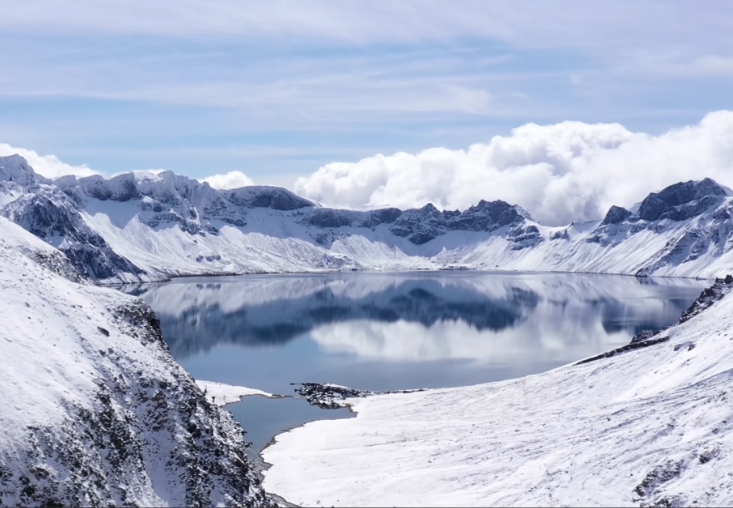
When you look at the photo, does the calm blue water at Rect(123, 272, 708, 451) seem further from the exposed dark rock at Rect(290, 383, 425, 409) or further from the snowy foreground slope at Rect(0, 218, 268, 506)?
the snowy foreground slope at Rect(0, 218, 268, 506)

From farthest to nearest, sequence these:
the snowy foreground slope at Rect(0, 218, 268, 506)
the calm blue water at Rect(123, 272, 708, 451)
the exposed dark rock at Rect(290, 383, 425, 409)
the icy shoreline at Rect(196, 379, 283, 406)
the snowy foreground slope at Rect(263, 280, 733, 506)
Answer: the calm blue water at Rect(123, 272, 708, 451) < the exposed dark rock at Rect(290, 383, 425, 409) < the icy shoreline at Rect(196, 379, 283, 406) < the snowy foreground slope at Rect(263, 280, 733, 506) < the snowy foreground slope at Rect(0, 218, 268, 506)

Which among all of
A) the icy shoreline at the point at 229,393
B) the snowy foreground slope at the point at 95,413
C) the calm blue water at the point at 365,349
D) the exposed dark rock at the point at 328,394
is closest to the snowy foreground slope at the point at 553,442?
the exposed dark rock at the point at 328,394

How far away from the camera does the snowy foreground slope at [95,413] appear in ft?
124

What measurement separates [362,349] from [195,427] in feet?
318

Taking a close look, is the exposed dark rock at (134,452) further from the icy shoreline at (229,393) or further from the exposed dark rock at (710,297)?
the exposed dark rock at (710,297)

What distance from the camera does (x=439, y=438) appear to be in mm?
63781

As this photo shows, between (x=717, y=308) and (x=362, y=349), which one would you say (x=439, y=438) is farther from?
(x=362, y=349)

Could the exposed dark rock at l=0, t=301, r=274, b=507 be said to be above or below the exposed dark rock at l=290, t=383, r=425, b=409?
above

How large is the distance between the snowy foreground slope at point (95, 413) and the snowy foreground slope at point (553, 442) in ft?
32.3

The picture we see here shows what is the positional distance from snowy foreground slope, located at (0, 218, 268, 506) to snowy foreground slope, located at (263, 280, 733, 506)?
9846 mm

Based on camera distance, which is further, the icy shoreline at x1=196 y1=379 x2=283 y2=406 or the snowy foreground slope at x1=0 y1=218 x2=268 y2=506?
the icy shoreline at x1=196 y1=379 x2=283 y2=406

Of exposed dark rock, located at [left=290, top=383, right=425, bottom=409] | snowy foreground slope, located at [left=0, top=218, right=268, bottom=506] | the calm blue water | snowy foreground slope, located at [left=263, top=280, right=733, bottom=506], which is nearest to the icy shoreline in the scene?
the calm blue water

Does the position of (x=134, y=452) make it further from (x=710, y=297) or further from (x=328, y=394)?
(x=710, y=297)

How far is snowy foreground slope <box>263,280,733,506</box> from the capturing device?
4322cm
